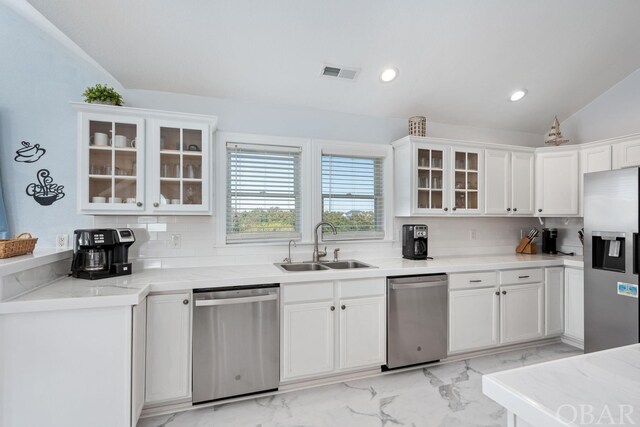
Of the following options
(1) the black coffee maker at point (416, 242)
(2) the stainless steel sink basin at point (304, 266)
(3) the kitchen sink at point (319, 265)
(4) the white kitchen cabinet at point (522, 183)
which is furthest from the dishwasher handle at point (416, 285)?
(4) the white kitchen cabinet at point (522, 183)

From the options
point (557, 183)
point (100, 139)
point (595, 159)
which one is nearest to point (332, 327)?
point (100, 139)

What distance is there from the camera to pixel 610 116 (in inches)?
140

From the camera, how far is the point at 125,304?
181 centimetres

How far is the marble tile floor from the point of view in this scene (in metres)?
2.12

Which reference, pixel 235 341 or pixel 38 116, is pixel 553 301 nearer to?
pixel 235 341

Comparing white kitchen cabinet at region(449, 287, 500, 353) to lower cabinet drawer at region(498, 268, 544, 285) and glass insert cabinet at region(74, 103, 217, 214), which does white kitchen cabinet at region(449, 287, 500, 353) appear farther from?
glass insert cabinet at region(74, 103, 217, 214)

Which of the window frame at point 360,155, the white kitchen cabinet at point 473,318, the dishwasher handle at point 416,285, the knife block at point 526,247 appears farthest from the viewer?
the knife block at point 526,247

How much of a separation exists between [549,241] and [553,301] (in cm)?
94

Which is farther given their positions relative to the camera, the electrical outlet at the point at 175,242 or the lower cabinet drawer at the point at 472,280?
the lower cabinet drawer at the point at 472,280

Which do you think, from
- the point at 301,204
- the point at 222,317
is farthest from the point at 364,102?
the point at 222,317

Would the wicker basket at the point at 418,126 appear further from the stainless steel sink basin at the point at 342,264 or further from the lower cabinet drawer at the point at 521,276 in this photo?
the lower cabinet drawer at the point at 521,276

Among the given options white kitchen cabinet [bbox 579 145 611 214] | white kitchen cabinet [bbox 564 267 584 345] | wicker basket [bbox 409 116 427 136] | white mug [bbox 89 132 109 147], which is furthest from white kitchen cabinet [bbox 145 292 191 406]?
white kitchen cabinet [bbox 579 145 611 214]

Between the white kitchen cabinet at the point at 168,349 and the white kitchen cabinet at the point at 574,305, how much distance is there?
12.1 feet

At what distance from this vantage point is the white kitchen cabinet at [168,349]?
213 cm
